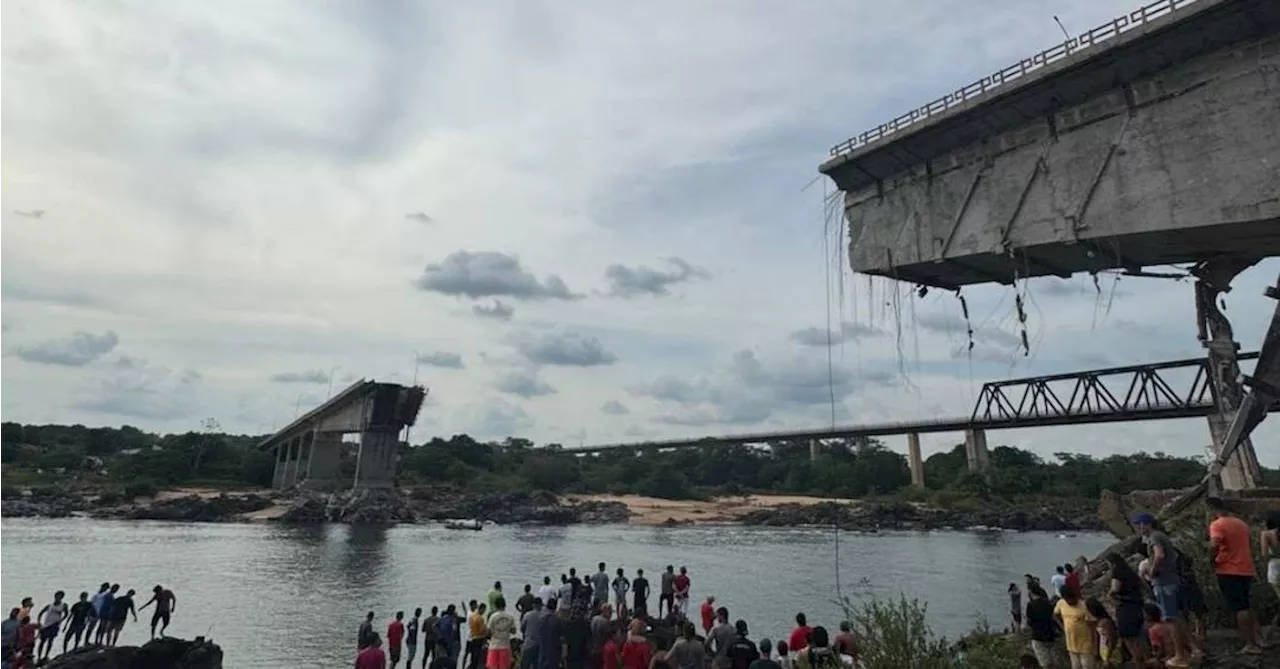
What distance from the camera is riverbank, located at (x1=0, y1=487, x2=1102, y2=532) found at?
248 ft

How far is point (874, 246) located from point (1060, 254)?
18.3 ft

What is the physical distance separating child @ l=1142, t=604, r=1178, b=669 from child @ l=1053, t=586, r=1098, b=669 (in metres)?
0.67

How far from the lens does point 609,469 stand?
137m

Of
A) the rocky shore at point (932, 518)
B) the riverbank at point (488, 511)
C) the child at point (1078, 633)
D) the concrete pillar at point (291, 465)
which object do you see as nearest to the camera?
the child at point (1078, 633)

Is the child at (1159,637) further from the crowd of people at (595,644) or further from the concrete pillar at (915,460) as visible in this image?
the concrete pillar at (915,460)

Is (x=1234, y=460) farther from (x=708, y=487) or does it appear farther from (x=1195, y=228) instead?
(x=708, y=487)

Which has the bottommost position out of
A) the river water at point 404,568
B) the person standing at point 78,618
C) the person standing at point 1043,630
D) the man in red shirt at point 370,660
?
the river water at point 404,568

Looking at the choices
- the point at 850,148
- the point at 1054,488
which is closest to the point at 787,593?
the point at 850,148

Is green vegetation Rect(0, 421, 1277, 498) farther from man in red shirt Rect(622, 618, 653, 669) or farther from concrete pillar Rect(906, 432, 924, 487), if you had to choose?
man in red shirt Rect(622, 618, 653, 669)

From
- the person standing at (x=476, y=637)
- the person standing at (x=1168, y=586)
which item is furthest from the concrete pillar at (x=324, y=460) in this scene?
the person standing at (x=1168, y=586)

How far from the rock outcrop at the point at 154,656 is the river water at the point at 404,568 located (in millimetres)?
3993

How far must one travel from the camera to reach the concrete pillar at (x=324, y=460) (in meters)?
93.4

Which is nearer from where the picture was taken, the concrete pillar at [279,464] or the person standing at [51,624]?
the person standing at [51,624]

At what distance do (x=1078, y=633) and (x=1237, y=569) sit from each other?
2327mm
